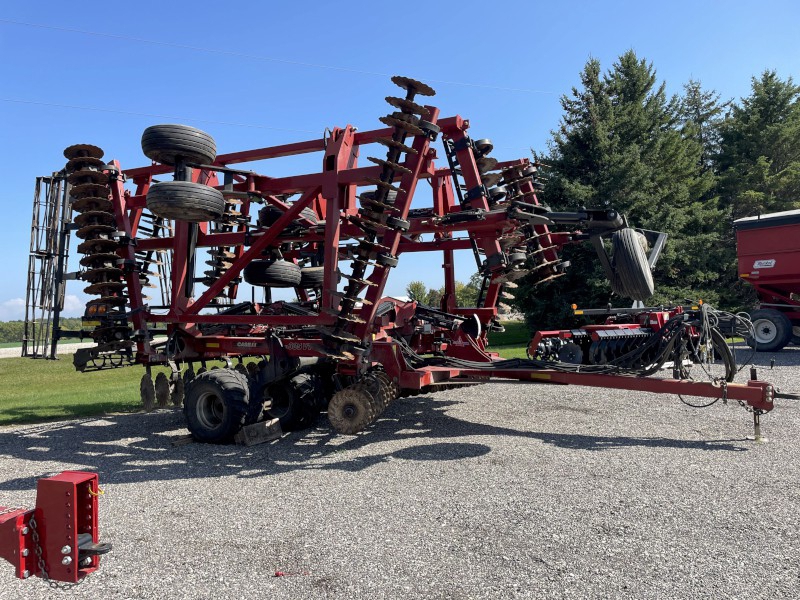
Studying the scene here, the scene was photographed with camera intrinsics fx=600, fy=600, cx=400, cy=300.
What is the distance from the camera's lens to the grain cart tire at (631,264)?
21.6 ft

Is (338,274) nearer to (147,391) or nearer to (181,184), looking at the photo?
(181,184)

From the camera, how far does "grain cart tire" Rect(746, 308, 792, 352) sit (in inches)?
582

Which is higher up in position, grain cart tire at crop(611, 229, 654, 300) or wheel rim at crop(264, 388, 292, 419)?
grain cart tire at crop(611, 229, 654, 300)

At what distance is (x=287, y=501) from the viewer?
15.6 feet

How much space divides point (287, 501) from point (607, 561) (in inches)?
97.3

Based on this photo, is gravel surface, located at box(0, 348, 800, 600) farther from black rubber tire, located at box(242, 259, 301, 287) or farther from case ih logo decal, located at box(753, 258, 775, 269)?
case ih logo decal, located at box(753, 258, 775, 269)

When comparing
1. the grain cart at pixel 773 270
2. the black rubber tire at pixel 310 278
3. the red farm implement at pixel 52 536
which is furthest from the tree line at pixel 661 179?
the red farm implement at pixel 52 536

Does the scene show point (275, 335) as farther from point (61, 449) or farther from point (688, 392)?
point (688, 392)

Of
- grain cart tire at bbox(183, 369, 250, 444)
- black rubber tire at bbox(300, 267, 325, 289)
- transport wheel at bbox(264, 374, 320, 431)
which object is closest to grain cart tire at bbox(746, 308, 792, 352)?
black rubber tire at bbox(300, 267, 325, 289)

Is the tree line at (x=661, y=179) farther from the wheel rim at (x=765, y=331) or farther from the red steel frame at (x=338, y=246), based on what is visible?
the red steel frame at (x=338, y=246)

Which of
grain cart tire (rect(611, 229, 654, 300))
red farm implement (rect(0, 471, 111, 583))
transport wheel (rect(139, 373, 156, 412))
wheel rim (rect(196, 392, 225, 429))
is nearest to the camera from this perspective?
red farm implement (rect(0, 471, 111, 583))

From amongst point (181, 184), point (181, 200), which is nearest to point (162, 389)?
point (181, 200)

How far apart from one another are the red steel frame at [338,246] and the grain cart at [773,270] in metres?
9.38

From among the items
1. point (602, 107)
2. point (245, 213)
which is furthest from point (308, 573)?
point (602, 107)
